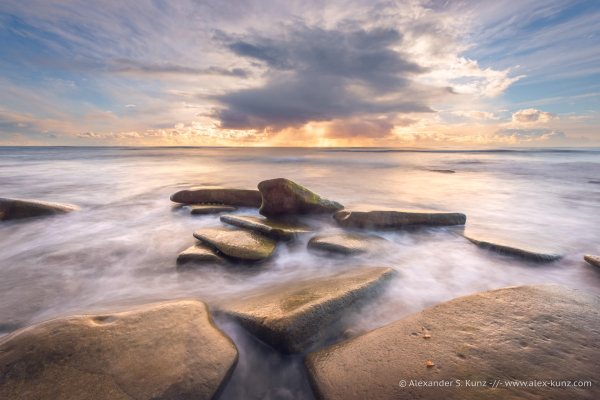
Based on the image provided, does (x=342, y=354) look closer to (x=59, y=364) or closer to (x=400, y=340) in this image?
(x=400, y=340)

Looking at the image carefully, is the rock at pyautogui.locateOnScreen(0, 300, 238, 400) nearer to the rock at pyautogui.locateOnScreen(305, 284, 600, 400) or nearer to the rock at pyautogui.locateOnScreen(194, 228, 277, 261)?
the rock at pyautogui.locateOnScreen(305, 284, 600, 400)

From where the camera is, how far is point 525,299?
197cm

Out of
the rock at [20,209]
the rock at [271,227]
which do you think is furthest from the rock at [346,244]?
the rock at [20,209]

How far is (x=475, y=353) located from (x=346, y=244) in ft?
6.52

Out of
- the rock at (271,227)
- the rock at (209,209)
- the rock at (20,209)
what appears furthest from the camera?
the rock at (209,209)

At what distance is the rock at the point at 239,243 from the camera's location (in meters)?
3.13

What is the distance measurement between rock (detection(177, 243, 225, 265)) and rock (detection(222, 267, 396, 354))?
0.90 metres

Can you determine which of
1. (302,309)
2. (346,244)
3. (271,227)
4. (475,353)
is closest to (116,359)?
(302,309)

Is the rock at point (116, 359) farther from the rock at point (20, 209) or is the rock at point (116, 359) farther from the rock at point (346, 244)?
the rock at point (20, 209)

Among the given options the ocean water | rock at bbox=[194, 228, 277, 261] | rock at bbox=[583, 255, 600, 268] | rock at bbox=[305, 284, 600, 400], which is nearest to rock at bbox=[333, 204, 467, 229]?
the ocean water

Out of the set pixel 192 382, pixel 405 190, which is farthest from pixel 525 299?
pixel 405 190

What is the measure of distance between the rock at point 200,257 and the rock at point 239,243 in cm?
9

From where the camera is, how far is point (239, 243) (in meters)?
3.24

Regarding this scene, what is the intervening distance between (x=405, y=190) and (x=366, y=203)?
2.76 meters
